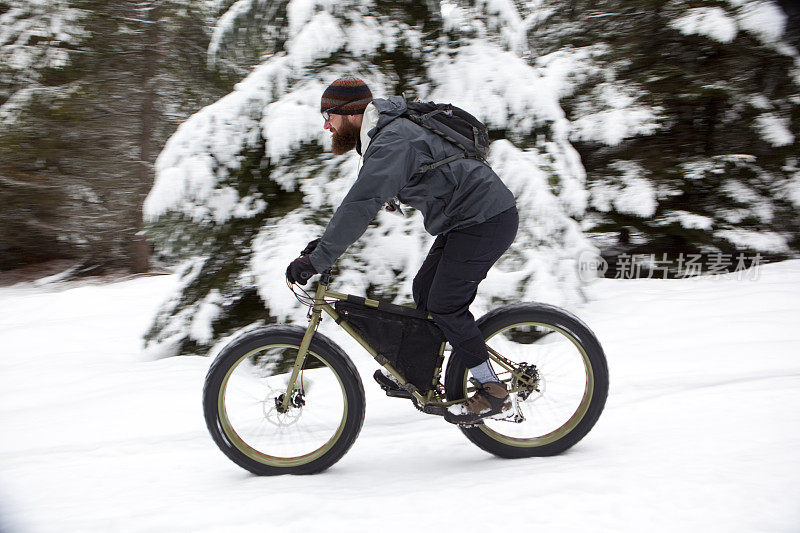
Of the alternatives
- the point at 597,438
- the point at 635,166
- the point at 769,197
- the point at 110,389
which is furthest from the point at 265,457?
the point at 769,197

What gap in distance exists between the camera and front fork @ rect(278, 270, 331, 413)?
2902mm

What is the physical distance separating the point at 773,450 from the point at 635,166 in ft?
13.7

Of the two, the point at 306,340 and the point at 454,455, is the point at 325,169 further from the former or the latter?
the point at 454,455

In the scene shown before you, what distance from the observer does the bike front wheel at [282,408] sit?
9.59 feet

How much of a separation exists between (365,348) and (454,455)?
2.54 ft

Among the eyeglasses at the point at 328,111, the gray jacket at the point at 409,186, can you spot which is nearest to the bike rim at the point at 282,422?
the gray jacket at the point at 409,186

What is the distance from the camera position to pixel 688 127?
6.78 m

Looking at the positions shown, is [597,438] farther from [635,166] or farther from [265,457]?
[635,166]

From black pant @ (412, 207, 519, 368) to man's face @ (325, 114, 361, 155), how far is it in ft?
2.17

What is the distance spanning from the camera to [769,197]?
254 inches

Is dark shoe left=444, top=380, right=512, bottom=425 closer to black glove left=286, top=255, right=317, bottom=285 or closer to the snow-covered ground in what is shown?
the snow-covered ground

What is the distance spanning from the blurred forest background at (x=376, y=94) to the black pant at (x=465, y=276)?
176cm

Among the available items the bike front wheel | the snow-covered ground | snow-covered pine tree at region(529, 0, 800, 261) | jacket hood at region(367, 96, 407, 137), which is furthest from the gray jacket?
snow-covered pine tree at region(529, 0, 800, 261)

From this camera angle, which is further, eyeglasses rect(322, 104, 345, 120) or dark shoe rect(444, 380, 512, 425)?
dark shoe rect(444, 380, 512, 425)
